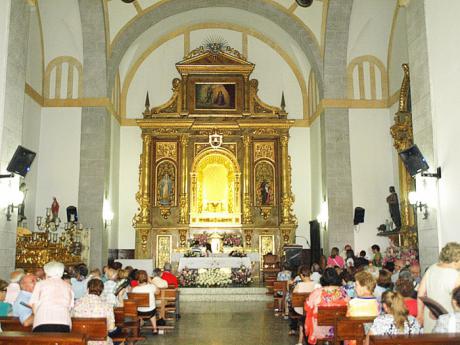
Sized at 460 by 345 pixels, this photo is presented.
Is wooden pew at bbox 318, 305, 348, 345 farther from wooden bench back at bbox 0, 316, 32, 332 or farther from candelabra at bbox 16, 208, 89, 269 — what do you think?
candelabra at bbox 16, 208, 89, 269

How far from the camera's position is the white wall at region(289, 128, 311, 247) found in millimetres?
18812

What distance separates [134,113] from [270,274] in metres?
7.47

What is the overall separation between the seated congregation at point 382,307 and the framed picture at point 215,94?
10.8 meters

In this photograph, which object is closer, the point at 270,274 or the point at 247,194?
the point at 270,274

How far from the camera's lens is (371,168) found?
16344 millimetres

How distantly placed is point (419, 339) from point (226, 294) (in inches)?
439

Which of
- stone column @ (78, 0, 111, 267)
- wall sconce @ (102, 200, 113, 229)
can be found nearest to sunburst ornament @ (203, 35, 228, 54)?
stone column @ (78, 0, 111, 267)

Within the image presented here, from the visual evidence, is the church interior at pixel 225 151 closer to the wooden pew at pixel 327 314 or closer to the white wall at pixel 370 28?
the white wall at pixel 370 28

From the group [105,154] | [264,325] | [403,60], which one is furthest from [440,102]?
[105,154]

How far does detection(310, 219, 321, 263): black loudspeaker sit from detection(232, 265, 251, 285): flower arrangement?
2.34 metres

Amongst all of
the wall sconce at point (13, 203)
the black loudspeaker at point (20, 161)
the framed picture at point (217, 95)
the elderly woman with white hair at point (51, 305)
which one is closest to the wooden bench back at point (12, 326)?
the elderly woman with white hair at point (51, 305)

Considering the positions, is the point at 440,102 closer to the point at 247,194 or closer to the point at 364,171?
the point at 364,171

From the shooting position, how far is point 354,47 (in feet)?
53.3

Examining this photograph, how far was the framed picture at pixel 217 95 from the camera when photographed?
1934cm
